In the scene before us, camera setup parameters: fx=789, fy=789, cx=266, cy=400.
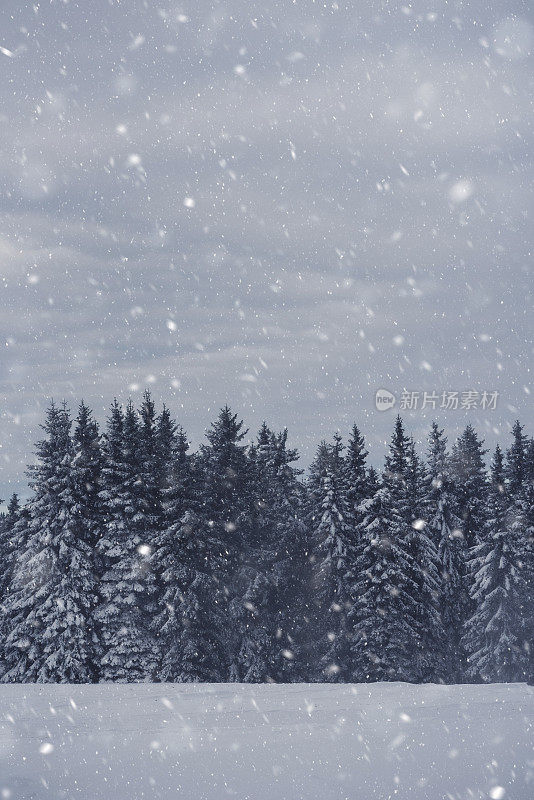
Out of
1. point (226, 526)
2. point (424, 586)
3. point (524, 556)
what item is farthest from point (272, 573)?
point (524, 556)

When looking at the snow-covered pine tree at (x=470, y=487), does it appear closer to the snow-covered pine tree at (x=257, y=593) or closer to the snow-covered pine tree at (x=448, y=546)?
the snow-covered pine tree at (x=448, y=546)

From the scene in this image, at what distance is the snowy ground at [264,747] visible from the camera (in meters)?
8.32

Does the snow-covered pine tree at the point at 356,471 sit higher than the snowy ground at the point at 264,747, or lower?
higher

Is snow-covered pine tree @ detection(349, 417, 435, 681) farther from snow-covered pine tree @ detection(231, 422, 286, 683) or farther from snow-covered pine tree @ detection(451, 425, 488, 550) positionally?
snow-covered pine tree @ detection(451, 425, 488, 550)

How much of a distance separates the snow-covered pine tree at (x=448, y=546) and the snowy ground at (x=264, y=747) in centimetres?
3226

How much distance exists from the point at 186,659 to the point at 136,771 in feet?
90.3

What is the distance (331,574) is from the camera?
42281 millimetres

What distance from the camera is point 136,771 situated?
8.62 meters

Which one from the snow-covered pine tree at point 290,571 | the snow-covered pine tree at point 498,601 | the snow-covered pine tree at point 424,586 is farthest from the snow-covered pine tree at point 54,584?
the snow-covered pine tree at point 498,601

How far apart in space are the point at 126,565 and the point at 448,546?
68.2 ft

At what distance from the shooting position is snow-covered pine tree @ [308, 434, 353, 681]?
41.2 metres

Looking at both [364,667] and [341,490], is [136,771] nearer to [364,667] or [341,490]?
[364,667]

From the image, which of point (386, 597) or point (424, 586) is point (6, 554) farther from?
point (424, 586)

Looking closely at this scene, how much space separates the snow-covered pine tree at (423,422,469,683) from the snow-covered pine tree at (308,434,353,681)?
18.3ft
